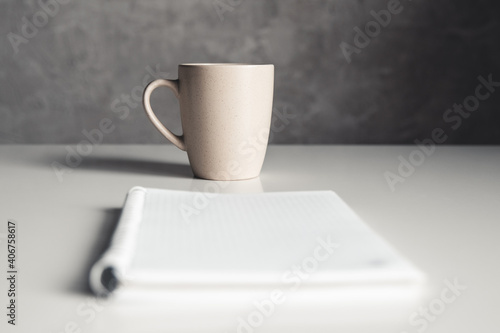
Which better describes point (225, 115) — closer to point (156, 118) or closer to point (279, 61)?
point (156, 118)

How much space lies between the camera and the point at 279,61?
1.12 meters

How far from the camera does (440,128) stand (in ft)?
3.80

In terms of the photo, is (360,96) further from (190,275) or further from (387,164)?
(190,275)

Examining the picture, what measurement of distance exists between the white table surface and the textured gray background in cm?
6

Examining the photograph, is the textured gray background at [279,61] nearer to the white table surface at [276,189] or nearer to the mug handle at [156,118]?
the white table surface at [276,189]

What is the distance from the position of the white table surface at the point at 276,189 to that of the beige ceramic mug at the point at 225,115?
3 centimetres

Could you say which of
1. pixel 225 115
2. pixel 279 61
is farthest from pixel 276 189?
pixel 279 61

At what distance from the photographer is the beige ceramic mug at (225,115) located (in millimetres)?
787

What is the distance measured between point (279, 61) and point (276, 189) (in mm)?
427

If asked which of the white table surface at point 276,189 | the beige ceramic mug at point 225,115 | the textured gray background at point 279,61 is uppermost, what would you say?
the textured gray background at point 279,61

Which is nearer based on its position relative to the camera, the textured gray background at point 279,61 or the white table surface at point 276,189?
the white table surface at point 276,189

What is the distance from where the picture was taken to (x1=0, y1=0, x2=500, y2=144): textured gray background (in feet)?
3.60

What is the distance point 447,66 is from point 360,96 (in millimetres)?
169

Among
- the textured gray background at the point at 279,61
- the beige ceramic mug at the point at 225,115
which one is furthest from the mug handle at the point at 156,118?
the textured gray background at the point at 279,61
